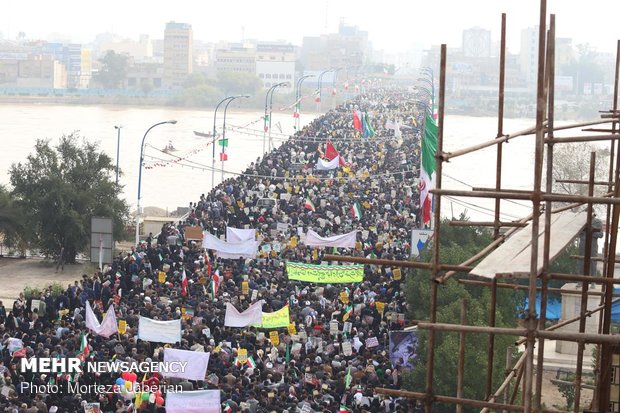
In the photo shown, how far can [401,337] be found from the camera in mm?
12875

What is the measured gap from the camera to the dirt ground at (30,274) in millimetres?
21516

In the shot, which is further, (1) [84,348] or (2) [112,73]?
(2) [112,73]

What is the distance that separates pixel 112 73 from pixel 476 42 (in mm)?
74677

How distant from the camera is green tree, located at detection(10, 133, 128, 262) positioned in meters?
23.6

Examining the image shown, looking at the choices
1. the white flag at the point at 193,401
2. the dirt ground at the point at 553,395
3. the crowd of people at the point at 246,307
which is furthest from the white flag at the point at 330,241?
the white flag at the point at 193,401

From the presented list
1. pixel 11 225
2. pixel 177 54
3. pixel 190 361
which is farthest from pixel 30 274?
pixel 177 54

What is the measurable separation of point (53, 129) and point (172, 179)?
74.5 ft

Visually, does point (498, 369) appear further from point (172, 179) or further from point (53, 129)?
point (53, 129)

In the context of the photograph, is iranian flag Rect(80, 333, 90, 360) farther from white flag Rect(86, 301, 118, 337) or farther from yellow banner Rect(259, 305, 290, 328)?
yellow banner Rect(259, 305, 290, 328)

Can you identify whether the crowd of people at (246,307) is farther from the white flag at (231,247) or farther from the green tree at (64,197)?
the green tree at (64,197)

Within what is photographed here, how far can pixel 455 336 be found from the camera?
40.5 ft

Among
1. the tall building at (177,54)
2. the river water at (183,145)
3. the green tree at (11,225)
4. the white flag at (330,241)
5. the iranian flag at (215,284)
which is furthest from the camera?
the tall building at (177,54)

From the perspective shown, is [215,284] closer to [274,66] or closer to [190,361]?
[190,361]

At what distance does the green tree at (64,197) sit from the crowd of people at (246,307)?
1942 mm
